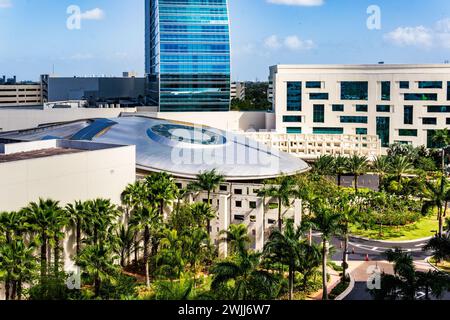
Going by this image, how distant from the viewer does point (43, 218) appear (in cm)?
2841

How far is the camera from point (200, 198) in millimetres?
43906

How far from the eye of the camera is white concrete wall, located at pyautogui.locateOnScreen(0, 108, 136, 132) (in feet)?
274

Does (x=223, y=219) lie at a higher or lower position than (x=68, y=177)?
lower

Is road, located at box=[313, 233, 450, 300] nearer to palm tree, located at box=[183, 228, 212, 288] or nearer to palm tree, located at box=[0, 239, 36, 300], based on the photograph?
palm tree, located at box=[183, 228, 212, 288]

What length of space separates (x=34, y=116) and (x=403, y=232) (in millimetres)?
58884

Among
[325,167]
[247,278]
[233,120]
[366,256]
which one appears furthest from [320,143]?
[247,278]

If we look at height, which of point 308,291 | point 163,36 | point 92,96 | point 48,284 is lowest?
point 308,291

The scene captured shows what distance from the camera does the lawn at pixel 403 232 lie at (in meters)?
45.7

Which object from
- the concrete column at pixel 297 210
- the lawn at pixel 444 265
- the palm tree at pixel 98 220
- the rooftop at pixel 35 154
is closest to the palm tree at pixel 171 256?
the palm tree at pixel 98 220

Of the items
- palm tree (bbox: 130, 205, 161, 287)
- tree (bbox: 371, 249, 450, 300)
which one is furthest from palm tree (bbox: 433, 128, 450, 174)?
tree (bbox: 371, 249, 450, 300)

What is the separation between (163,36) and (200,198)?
53.9 m

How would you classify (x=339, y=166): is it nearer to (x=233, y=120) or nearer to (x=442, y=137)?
(x=442, y=137)
